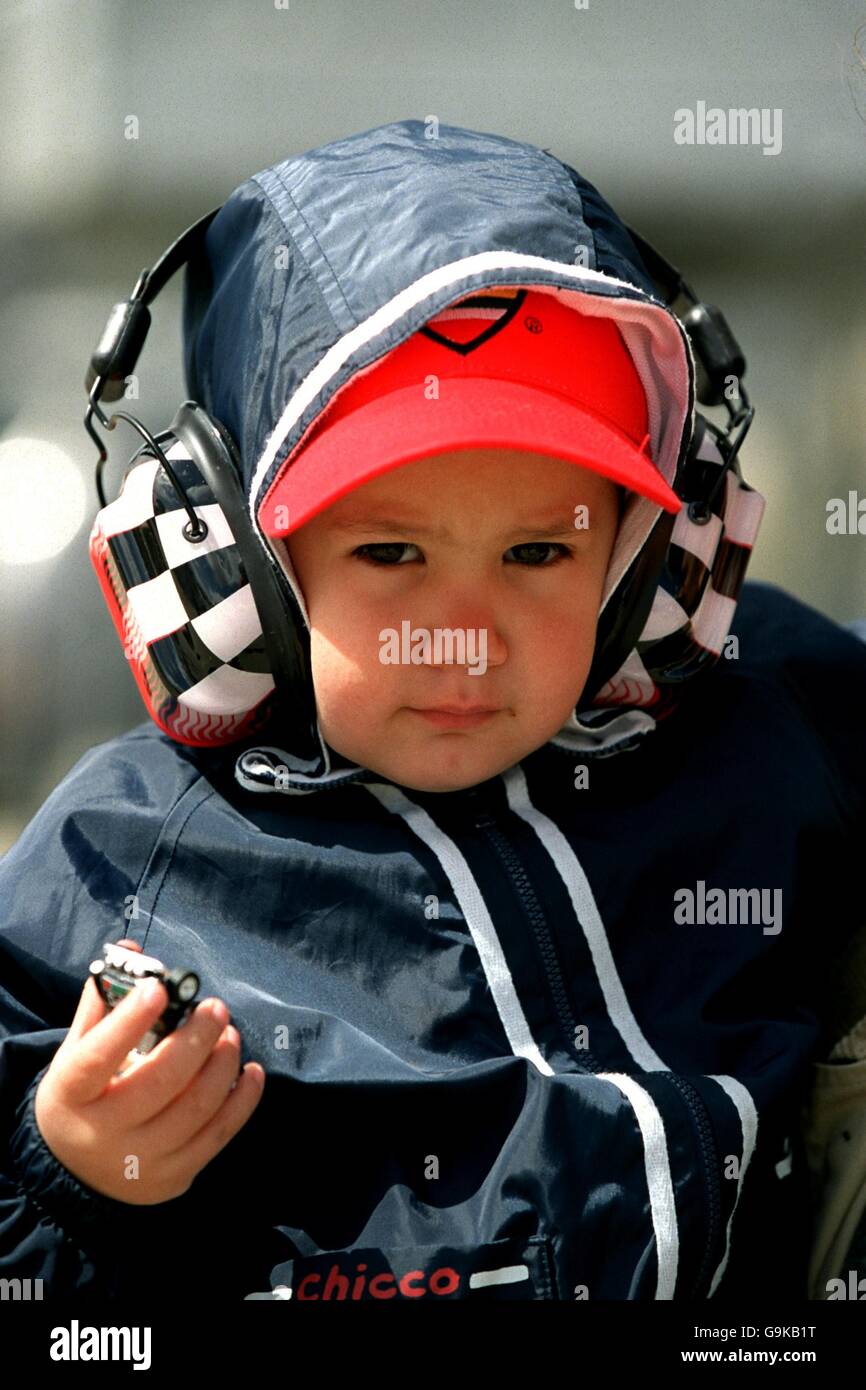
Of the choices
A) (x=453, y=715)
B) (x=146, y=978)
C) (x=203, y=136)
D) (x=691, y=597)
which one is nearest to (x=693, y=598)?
(x=691, y=597)

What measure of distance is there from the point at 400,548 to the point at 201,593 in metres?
0.17

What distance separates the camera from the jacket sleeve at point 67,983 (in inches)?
45.3

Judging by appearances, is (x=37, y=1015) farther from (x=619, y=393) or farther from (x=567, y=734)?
(x=619, y=393)

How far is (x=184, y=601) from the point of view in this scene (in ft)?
4.31

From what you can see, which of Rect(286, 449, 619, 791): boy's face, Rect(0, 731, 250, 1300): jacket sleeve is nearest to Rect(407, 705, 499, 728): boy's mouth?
Rect(286, 449, 619, 791): boy's face

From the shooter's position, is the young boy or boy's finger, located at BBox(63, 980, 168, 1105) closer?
boy's finger, located at BBox(63, 980, 168, 1105)

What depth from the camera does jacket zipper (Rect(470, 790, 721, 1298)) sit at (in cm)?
123

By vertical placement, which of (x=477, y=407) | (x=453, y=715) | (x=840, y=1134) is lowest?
(x=840, y=1134)

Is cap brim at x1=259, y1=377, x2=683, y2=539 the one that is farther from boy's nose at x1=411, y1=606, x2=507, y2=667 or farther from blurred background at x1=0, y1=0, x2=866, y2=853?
blurred background at x1=0, y1=0, x2=866, y2=853

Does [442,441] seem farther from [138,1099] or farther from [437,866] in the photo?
[138,1099]

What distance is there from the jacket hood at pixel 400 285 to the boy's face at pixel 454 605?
0.16ft

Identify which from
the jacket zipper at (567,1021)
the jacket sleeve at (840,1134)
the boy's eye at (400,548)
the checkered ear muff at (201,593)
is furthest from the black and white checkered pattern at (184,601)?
the jacket sleeve at (840,1134)

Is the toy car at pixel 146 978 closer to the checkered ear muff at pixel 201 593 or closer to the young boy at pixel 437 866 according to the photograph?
the young boy at pixel 437 866
